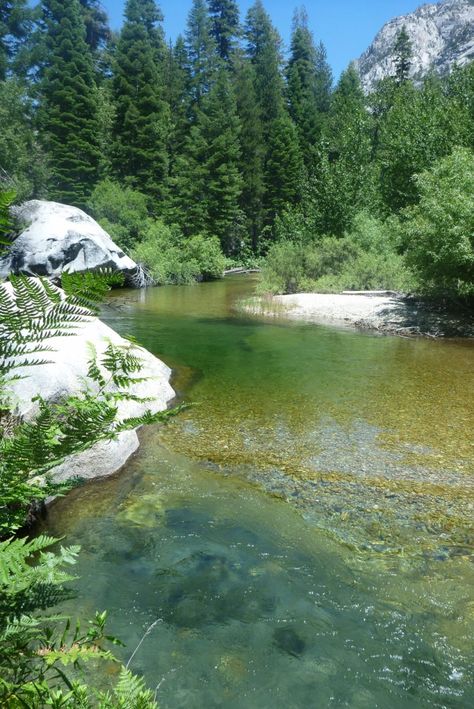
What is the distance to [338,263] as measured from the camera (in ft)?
79.7

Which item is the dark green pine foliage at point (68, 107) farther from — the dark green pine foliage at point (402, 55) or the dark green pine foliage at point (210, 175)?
the dark green pine foliage at point (402, 55)

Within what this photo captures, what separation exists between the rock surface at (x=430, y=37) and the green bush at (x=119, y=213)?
115 meters

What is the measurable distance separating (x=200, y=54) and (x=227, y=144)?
14.7 meters

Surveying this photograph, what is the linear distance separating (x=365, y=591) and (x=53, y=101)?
4016 cm

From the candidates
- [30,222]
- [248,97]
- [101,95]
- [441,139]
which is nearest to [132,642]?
[30,222]

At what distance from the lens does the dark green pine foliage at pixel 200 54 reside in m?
46.7

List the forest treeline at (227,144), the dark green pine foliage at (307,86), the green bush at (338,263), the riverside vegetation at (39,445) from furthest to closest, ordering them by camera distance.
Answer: the dark green pine foliage at (307,86), the forest treeline at (227,144), the green bush at (338,263), the riverside vegetation at (39,445)

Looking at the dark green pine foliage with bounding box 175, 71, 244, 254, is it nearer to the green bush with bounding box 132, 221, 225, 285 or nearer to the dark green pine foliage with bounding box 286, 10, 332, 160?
the green bush with bounding box 132, 221, 225, 285

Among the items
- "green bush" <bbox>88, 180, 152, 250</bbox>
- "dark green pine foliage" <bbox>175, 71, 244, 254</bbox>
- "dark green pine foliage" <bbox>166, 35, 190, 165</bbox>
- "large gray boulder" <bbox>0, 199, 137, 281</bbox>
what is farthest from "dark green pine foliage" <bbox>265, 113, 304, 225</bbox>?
"large gray boulder" <bbox>0, 199, 137, 281</bbox>

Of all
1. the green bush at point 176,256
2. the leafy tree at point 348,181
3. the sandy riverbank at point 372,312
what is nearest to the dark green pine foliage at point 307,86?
the leafy tree at point 348,181

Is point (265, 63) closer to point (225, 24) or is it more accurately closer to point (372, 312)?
point (225, 24)

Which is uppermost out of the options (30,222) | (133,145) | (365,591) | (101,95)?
(101,95)

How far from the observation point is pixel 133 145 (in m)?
39.6

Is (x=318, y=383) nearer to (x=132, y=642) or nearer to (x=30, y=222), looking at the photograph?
(x=132, y=642)
